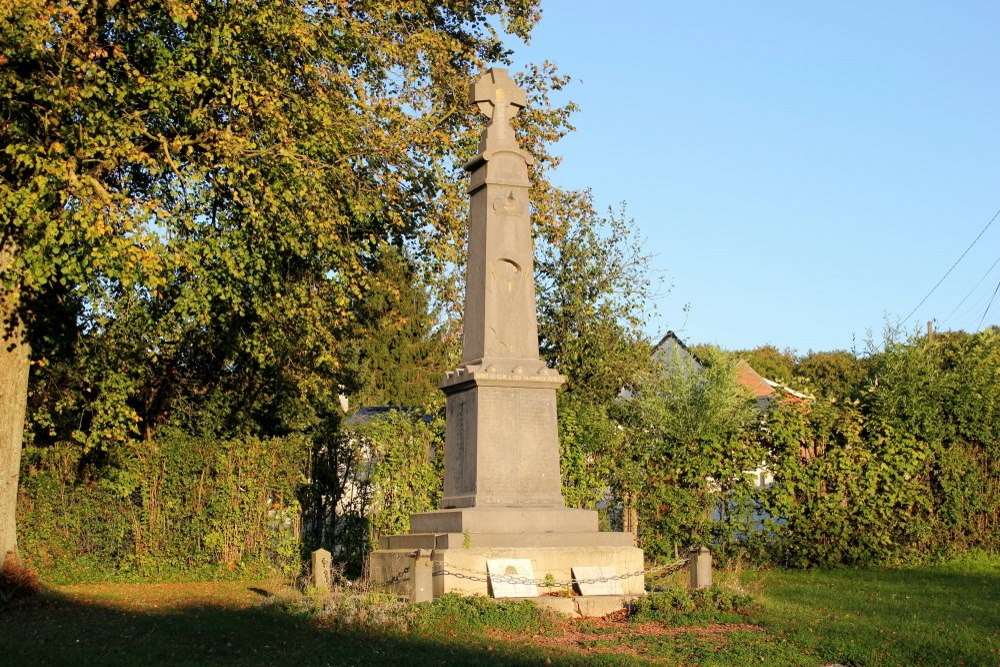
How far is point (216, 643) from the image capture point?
413 inches

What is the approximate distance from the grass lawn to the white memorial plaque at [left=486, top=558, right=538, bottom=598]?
2.21 feet

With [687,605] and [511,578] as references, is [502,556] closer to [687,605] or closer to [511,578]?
[511,578]

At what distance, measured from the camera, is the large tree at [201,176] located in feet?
46.1

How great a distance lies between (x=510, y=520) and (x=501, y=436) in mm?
1090

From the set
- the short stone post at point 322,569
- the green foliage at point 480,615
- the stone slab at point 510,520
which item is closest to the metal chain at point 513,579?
the green foliage at point 480,615

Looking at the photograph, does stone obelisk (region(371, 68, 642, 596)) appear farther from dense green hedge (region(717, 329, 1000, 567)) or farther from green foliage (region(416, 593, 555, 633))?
dense green hedge (region(717, 329, 1000, 567))

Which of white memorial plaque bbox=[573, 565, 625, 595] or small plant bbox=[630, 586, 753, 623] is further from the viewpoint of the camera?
white memorial plaque bbox=[573, 565, 625, 595]

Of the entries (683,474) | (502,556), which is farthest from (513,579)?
(683,474)

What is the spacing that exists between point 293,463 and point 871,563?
33.3 feet

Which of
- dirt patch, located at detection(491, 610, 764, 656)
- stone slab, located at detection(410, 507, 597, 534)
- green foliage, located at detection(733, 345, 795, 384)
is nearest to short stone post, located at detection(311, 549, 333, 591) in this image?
stone slab, located at detection(410, 507, 597, 534)

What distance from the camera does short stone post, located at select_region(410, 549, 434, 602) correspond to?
37.9 feet

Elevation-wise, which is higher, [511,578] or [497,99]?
[497,99]

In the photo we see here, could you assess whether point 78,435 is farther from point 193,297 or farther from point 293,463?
point 293,463

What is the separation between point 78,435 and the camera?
52.4 feet
